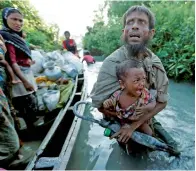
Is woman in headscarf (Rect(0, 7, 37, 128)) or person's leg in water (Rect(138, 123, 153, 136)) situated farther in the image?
woman in headscarf (Rect(0, 7, 37, 128))

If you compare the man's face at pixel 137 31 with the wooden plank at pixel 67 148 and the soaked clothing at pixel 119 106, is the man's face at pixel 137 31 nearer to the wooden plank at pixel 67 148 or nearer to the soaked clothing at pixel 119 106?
the soaked clothing at pixel 119 106

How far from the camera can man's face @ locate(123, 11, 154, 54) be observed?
215 cm

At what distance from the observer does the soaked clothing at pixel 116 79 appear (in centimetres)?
224

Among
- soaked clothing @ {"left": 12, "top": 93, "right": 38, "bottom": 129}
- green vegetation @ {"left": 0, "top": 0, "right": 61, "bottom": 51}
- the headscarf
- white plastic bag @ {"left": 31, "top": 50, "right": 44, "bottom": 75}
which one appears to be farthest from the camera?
green vegetation @ {"left": 0, "top": 0, "right": 61, "bottom": 51}

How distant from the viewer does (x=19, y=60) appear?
118 inches

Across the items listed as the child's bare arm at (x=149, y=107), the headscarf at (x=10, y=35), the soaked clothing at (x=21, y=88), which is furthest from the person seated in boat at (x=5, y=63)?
the child's bare arm at (x=149, y=107)

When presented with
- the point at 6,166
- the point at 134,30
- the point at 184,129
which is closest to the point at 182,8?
the point at 184,129

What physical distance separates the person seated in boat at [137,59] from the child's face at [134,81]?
0.20 metres

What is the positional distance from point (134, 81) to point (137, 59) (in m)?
0.32

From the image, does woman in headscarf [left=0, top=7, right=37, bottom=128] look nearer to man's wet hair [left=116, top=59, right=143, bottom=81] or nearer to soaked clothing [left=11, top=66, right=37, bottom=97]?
soaked clothing [left=11, top=66, right=37, bottom=97]

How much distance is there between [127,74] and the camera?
202 cm

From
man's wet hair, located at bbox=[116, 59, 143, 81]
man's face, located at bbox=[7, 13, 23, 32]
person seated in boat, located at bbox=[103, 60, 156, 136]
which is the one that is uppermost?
man's face, located at bbox=[7, 13, 23, 32]

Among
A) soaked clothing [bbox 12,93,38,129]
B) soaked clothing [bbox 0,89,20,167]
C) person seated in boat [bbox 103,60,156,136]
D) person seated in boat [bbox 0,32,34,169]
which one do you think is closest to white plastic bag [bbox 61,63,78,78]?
soaked clothing [bbox 12,93,38,129]

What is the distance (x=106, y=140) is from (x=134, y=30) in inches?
76.2
